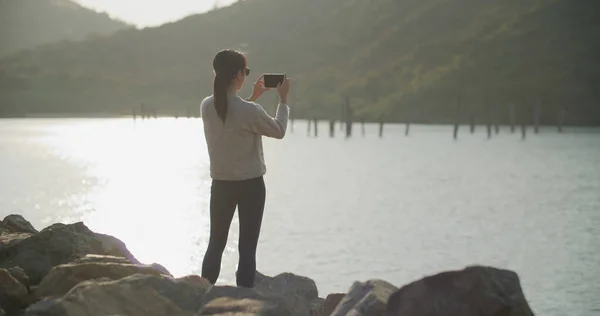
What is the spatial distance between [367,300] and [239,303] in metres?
1.65

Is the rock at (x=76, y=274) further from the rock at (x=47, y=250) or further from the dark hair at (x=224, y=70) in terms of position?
the dark hair at (x=224, y=70)

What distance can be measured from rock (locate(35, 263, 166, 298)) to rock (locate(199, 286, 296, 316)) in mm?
970

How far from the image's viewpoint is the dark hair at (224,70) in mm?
6812

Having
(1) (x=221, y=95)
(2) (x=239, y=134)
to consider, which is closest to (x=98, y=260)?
(2) (x=239, y=134)

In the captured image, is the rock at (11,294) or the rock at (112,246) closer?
the rock at (11,294)

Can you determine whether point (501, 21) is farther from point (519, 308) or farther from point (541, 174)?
point (519, 308)

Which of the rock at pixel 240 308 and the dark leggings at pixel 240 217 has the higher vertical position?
the dark leggings at pixel 240 217

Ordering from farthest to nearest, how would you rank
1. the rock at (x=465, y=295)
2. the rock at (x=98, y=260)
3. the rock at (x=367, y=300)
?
the rock at (x=98, y=260) → the rock at (x=367, y=300) → the rock at (x=465, y=295)

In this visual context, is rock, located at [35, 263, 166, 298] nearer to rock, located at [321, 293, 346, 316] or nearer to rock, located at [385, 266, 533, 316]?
rock, located at [385, 266, 533, 316]

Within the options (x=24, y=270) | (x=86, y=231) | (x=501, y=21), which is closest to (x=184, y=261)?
(x=86, y=231)

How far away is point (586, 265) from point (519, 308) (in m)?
17.5

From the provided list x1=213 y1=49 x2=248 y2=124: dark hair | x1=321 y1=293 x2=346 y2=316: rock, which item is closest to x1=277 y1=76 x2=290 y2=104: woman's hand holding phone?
x1=213 y1=49 x2=248 y2=124: dark hair

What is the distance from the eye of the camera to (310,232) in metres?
29.2

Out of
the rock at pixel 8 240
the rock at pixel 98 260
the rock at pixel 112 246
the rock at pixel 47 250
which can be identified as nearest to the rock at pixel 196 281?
the rock at pixel 98 260
